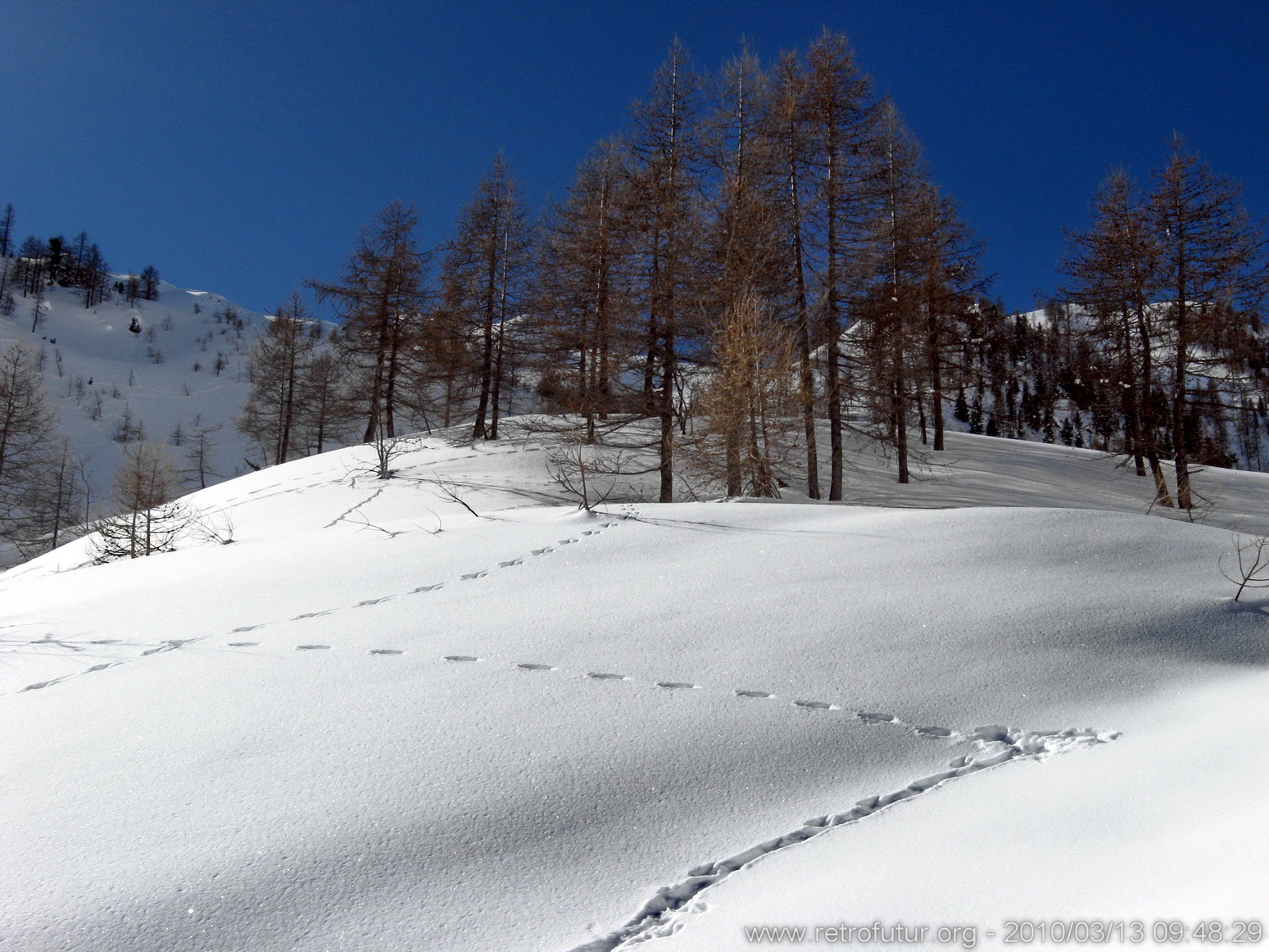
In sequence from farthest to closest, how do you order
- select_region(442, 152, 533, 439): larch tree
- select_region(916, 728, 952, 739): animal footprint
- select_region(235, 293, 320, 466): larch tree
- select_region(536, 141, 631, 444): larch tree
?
1. select_region(235, 293, 320, 466): larch tree
2. select_region(442, 152, 533, 439): larch tree
3. select_region(536, 141, 631, 444): larch tree
4. select_region(916, 728, 952, 739): animal footprint

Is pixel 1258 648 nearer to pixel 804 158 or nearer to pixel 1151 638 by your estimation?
pixel 1151 638

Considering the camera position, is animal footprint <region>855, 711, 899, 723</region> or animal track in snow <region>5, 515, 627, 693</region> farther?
animal track in snow <region>5, 515, 627, 693</region>

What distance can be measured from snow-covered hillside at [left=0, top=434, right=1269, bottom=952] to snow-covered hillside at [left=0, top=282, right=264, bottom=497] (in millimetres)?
33025

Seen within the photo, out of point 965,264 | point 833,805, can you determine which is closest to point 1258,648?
point 833,805

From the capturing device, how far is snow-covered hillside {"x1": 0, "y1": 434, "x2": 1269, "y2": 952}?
7.00ft

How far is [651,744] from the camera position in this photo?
303 centimetres

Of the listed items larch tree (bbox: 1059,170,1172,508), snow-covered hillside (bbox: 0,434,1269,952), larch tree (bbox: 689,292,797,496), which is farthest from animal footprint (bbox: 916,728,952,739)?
larch tree (bbox: 1059,170,1172,508)

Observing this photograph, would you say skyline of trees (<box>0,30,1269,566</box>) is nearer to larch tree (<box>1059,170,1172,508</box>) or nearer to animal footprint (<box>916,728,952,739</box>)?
larch tree (<box>1059,170,1172,508</box>)

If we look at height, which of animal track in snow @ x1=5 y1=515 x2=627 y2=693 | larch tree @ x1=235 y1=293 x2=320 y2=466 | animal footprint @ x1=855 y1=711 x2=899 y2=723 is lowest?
animal footprint @ x1=855 y1=711 x2=899 y2=723

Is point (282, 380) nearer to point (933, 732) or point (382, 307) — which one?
point (382, 307)

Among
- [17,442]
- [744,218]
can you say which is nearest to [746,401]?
Answer: [744,218]

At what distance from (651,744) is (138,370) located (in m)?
69.3

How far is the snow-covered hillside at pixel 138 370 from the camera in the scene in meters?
42.7

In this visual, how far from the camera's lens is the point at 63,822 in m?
2.58
